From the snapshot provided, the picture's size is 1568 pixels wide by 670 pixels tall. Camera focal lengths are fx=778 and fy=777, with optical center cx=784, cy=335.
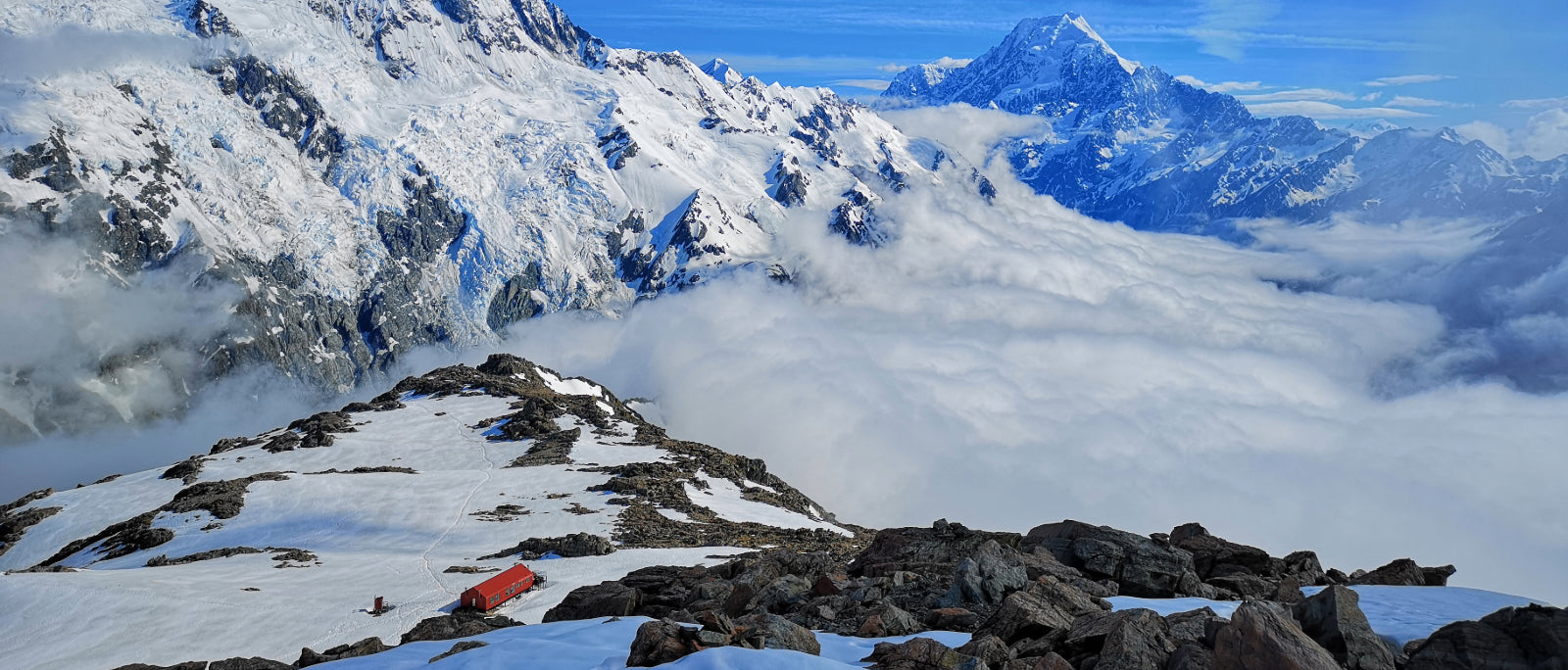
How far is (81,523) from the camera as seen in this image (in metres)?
64.4

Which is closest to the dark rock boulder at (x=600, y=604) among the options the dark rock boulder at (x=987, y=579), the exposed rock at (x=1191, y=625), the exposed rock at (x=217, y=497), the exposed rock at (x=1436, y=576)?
the dark rock boulder at (x=987, y=579)

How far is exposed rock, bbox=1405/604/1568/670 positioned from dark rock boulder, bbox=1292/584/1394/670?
1.92ft

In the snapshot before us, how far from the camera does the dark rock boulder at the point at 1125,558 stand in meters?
25.8

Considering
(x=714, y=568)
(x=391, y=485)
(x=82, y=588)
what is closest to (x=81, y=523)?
(x=391, y=485)

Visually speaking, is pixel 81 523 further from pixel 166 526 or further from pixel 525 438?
pixel 525 438

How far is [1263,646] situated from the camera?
1351 centimetres

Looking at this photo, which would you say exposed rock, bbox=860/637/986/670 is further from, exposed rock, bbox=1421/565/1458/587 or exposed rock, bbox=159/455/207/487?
exposed rock, bbox=159/455/207/487

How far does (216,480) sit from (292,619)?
44.9m

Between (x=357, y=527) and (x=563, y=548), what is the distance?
67.7 ft

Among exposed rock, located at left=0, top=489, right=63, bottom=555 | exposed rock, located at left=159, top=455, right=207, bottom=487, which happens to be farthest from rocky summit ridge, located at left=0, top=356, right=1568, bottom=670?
exposed rock, located at left=159, top=455, right=207, bottom=487

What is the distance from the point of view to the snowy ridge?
37250mm

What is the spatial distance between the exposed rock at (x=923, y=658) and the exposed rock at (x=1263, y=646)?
441 centimetres

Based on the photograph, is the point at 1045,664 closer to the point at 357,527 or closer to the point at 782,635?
the point at 782,635

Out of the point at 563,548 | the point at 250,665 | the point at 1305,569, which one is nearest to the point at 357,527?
the point at 563,548
